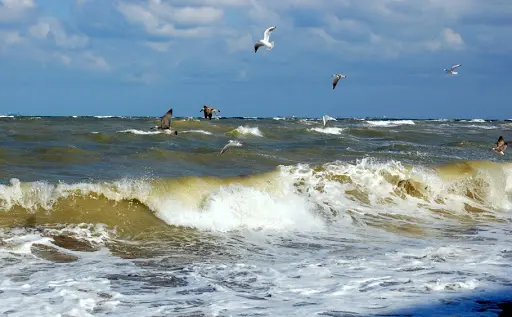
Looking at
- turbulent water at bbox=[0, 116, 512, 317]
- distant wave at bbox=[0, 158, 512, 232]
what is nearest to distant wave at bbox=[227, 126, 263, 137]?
turbulent water at bbox=[0, 116, 512, 317]

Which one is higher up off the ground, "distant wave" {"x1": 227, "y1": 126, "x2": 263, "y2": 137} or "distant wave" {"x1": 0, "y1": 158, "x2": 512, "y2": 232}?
"distant wave" {"x1": 227, "y1": 126, "x2": 263, "y2": 137}

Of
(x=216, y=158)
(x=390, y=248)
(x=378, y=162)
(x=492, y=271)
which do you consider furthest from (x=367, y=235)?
(x=216, y=158)

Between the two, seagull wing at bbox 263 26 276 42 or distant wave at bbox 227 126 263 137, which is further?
distant wave at bbox 227 126 263 137

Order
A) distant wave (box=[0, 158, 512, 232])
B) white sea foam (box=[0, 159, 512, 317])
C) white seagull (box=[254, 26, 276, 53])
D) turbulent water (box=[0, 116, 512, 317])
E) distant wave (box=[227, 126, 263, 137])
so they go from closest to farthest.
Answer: white sea foam (box=[0, 159, 512, 317]), turbulent water (box=[0, 116, 512, 317]), distant wave (box=[0, 158, 512, 232]), white seagull (box=[254, 26, 276, 53]), distant wave (box=[227, 126, 263, 137])

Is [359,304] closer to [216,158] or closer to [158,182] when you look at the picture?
[158,182]

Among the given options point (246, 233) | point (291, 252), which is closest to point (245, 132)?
point (246, 233)

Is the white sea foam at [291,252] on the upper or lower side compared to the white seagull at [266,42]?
lower

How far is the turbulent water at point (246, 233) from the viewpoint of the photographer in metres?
7.45

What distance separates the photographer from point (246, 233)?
11.8m

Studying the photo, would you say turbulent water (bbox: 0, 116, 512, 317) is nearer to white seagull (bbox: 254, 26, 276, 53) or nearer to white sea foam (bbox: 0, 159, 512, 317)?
white sea foam (bbox: 0, 159, 512, 317)

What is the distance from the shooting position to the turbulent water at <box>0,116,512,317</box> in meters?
7.45

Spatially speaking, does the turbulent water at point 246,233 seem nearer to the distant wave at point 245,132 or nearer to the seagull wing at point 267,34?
the seagull wing at point 267,34

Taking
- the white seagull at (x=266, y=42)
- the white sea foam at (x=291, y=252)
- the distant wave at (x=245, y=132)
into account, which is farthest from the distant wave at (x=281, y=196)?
the distant wave at (x=245, y=132)

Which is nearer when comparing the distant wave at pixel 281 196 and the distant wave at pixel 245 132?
the distant wave at pixel 281 196
